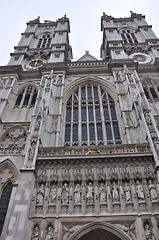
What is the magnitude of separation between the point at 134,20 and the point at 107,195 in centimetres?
3050

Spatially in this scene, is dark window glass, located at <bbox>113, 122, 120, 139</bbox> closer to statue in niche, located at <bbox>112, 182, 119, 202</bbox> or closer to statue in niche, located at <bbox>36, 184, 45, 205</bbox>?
statue in niche, located at <bbox>112, 182, 119, 202</bbox>

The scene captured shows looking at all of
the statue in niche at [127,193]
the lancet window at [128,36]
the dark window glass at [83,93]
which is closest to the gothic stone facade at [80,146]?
the statue in niche at [127,193]

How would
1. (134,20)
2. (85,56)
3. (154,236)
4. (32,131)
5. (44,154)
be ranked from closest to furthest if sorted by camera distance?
(154,236) → (44,154) → (32,131) → (85,56) → (134,20)

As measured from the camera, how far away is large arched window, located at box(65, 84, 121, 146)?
1681 centimetres

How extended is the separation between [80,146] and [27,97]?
381 inches

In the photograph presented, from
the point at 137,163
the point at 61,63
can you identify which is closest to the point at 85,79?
the point at 61,63

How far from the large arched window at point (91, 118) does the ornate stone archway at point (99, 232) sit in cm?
676

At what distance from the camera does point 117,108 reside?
62.5 ft

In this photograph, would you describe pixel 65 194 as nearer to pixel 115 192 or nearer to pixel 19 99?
pixel 115 192

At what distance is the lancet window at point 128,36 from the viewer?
29.7 meters

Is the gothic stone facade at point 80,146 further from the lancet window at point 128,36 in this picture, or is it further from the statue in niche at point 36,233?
the lancet window at point 128,36

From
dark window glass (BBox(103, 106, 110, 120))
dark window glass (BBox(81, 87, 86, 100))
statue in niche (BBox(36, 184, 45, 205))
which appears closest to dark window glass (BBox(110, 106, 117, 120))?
dark window glass (BBox(103, 106, 110, 120))

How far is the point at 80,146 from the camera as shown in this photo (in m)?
13.5

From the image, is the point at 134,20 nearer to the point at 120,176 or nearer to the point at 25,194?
the point at 120,176
